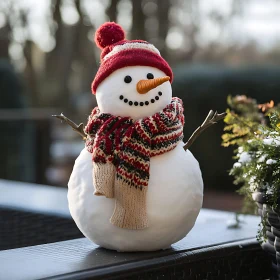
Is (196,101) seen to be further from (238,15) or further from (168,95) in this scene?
(168,95)

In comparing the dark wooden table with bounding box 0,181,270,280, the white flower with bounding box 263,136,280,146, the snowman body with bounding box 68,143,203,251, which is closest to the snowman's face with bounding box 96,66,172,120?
the snowman body with bounding box 68,143,203,251

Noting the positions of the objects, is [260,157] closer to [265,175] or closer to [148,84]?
[265,175]

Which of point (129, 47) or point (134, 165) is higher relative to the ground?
point (129, 47)

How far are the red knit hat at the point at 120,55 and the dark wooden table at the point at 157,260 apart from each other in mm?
587

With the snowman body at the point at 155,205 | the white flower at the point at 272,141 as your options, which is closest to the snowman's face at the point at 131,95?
the snowman body at the point at 155,205

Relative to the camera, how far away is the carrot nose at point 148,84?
182 cm

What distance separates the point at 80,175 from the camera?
1.91m

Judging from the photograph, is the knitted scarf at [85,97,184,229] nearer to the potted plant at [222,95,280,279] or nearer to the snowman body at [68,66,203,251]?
the snowman body at [68,66,203,251]

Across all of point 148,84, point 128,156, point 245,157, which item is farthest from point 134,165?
point 245,157

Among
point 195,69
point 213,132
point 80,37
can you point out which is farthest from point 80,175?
point 80,37

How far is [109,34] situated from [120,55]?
16 centimetres

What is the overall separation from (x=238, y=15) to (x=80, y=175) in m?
9.39

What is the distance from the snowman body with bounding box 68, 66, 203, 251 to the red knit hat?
0.07ft

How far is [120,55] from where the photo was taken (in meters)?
1.91
